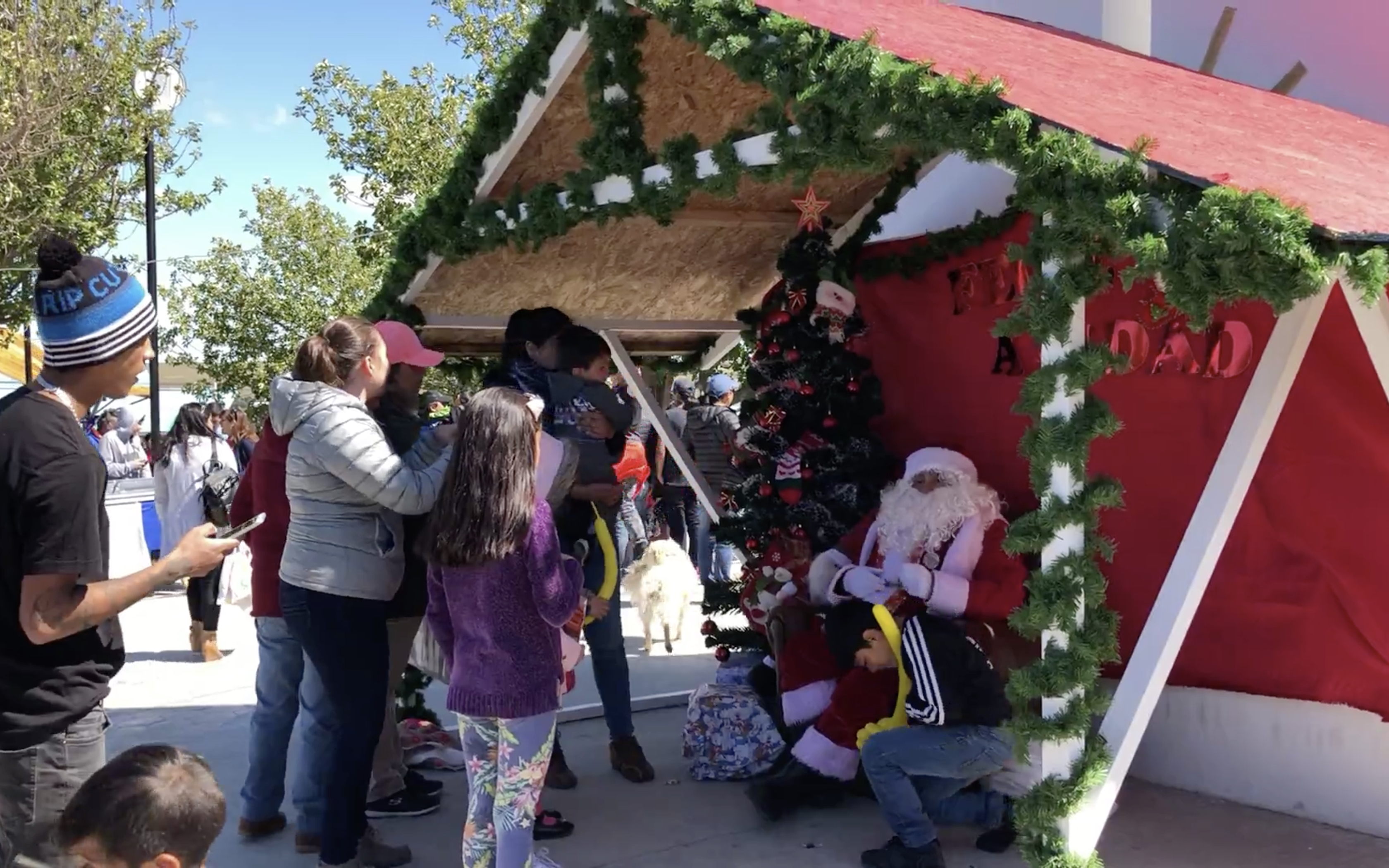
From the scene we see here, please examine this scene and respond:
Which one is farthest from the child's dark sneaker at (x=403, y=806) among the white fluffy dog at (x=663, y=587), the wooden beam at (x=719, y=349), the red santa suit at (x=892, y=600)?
the wooden beam at (x=719, y=349)

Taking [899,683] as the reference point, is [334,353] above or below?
above

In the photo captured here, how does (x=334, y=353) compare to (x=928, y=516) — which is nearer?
(x=334, y=353)

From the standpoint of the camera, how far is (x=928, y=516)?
4.84 m

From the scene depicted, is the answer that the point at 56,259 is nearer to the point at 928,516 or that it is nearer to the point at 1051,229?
the point at 1051,229

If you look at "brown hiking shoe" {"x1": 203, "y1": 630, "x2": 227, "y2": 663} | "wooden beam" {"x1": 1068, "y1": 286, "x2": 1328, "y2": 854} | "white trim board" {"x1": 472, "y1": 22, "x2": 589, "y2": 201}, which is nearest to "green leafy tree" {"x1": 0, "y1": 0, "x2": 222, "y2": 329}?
"brown hiking shoe" {"x1": 203, "y1": 630, "x2": 227, "y2": 663}

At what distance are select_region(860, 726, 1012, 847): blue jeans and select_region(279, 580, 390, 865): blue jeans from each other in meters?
1.80

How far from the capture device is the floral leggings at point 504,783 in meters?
3.67

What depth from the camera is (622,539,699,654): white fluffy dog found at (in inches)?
331

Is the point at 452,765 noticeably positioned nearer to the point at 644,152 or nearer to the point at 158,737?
the point at 158,737

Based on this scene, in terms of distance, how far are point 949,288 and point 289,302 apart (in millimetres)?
16960

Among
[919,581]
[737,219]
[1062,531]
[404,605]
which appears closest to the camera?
[1062,531]

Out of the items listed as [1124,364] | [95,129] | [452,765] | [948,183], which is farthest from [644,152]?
[95,129]

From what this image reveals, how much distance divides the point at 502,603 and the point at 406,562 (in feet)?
2.90

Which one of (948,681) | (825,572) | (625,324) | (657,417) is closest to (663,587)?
(657,417)
